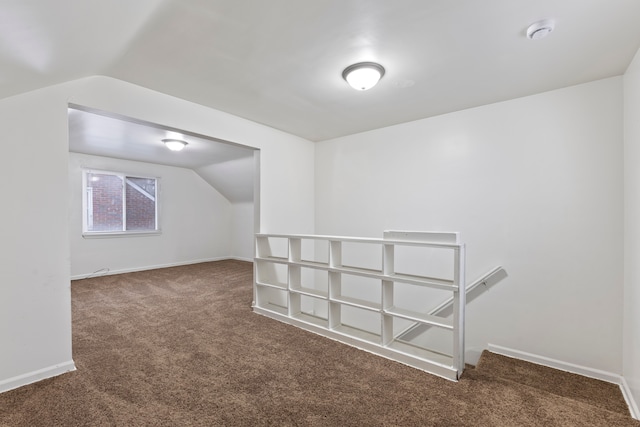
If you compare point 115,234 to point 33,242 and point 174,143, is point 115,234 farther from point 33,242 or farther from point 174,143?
point 33,242

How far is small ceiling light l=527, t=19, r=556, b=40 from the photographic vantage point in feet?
5.35

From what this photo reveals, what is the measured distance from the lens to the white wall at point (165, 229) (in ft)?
16.4

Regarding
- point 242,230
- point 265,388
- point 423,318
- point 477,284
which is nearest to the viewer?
point 265,388

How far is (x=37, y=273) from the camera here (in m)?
1.93

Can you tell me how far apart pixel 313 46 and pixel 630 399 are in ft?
11.0

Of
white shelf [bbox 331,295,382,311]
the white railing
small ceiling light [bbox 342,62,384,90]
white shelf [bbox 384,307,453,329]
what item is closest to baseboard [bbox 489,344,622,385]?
the white railing

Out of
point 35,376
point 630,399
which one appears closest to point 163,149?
point 35,376

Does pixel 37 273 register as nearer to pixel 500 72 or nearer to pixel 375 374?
pixel 375 374

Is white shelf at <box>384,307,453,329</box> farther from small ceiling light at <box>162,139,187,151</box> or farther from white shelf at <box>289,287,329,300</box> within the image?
small ceiling light at <box>162,139,187,151</box>

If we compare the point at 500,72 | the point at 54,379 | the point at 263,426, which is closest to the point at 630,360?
the point at 500,72

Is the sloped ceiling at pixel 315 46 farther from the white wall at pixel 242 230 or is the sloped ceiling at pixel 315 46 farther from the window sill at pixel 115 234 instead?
the white wall at pixel 242 230

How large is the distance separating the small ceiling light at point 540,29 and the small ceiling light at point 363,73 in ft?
3.00

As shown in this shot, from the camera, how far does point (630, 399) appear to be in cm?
204

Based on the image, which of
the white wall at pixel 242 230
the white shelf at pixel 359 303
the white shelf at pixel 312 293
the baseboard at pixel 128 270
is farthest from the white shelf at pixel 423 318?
the baseboard at pixel 128 270
